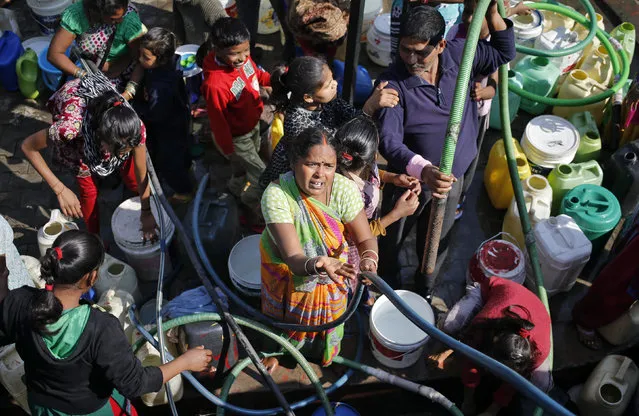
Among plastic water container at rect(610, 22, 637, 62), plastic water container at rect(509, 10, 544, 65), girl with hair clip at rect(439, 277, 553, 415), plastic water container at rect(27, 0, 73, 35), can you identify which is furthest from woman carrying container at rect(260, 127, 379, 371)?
plastic water container at rect(27, 0, 73, 35)

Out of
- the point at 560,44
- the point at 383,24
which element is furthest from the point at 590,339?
the point at 383,24

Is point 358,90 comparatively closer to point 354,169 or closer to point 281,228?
point 354,169

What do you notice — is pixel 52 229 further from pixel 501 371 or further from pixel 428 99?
pixel 501 371

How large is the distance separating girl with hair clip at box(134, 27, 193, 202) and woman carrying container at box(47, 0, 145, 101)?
0.43ft

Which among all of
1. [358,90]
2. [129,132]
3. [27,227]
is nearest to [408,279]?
[358,90]

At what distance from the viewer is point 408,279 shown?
522cm

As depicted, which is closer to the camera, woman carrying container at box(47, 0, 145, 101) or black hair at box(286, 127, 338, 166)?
black hair at box(286, 127, 338, 166)

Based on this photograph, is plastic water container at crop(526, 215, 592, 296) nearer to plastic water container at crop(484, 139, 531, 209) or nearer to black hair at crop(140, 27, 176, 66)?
plastic water container at crop(484, 139, 531, 209)

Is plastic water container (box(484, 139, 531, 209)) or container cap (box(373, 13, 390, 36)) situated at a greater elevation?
container cap (box(373, 13, 390, 36))

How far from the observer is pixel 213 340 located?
429 cm

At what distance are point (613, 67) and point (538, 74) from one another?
74 centimetres

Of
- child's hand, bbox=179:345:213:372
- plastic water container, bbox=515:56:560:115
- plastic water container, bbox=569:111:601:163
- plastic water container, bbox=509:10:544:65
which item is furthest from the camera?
plastic water container, bbox=509:10:544:65

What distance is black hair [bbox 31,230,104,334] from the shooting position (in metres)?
3.01

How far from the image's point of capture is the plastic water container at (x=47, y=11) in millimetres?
7121
